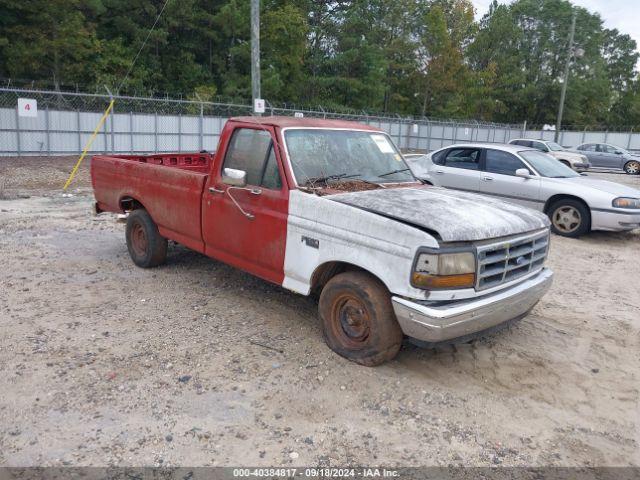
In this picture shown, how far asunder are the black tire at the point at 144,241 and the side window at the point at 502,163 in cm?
661

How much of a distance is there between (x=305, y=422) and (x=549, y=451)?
1535 mm

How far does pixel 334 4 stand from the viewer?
48.2 m

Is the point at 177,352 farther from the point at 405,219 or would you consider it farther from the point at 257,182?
the point at 405,219

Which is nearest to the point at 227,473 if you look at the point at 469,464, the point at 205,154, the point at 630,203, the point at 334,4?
the point at 469,464

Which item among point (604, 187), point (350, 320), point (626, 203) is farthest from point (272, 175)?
point (604, 187)

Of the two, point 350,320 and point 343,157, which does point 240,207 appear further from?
point 350,320

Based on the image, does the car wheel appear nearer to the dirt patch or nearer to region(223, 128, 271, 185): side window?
the dirt patch

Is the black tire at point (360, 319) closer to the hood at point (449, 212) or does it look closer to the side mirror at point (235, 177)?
the hood at point (449, 212)

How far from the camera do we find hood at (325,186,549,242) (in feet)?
12.5

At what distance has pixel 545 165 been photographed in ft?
33.7

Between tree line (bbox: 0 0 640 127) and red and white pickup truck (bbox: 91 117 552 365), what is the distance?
27.3m

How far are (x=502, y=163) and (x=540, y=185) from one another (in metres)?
0.89

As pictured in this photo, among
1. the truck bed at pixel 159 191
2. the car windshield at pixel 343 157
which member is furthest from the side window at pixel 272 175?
the truck bed at pixel 159 191

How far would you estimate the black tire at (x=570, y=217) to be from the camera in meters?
9.40
